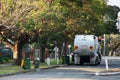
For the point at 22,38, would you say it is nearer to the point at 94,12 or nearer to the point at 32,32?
the point at 32,32

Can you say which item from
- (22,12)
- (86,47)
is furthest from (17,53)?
(22,12)

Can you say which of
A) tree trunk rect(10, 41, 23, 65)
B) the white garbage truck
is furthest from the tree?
the white garbage truck

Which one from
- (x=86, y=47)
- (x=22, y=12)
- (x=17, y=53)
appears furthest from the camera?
(x=86, y=47)

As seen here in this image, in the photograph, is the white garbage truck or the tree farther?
the white garbage truck

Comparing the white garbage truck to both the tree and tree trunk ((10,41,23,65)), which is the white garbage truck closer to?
tree trunk ((10,41,23,65))

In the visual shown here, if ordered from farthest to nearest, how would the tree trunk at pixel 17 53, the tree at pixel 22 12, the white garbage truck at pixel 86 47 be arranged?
the white garbage truck at pixel 86 47 < the tree trunk at pixel 17 53 < the tree at pixel 22 12

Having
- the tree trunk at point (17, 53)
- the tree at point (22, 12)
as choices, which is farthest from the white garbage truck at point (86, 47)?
the tree at point (22, 12)

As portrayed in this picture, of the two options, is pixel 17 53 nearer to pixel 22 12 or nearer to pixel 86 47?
pixel 86 47

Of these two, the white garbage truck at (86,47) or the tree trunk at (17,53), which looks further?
the white garbage truck at (86,47)

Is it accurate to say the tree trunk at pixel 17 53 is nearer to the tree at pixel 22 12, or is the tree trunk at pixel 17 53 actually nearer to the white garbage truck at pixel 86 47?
the tree at pixel 22 12

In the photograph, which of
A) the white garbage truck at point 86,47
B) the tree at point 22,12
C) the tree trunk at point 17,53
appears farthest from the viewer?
the white garbage truck at point 86,47

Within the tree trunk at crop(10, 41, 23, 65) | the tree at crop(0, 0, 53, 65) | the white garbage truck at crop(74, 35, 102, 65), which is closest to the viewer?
the tree at crop(0, 0, 53, 65)

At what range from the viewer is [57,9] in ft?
132

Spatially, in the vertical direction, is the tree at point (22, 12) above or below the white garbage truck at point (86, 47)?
above
